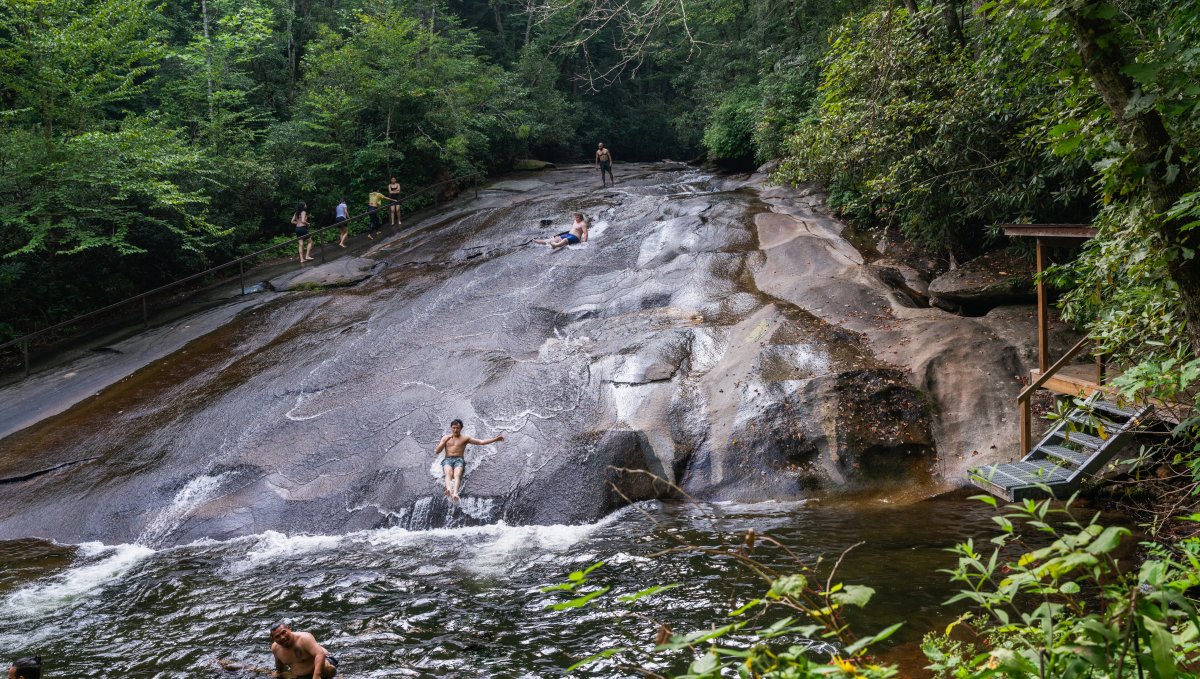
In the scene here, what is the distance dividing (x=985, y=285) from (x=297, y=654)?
11661mm

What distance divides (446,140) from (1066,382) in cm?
2246

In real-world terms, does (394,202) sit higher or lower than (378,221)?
higher

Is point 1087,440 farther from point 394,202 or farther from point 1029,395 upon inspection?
point 394,202

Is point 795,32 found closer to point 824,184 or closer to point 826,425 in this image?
point 824,184

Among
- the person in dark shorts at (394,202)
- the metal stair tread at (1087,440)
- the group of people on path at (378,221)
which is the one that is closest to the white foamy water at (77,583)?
the metal stair tread at (1087,440)

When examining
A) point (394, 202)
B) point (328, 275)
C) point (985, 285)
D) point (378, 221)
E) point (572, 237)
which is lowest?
point (985, 285)

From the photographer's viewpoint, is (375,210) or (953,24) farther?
(375,210)

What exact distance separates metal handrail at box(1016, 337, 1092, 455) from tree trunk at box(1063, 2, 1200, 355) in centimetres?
377

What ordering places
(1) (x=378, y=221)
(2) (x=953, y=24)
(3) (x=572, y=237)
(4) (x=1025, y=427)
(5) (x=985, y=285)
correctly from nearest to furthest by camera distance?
(4) (x=1025, y=427) < (5) (x=985, y=285) < (2) (x=953, y=24) < (3) (x=572, y=237) < (1) (x=378, y=221)

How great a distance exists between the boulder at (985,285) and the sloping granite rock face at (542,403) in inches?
26.2

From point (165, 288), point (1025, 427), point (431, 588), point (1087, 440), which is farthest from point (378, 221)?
point (1087, 440)

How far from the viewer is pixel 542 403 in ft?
40.0

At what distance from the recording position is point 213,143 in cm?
2234

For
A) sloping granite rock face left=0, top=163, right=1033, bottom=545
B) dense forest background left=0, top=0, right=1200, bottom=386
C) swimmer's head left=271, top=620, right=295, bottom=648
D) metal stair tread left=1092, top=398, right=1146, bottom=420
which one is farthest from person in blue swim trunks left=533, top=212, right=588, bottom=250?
swimmer's head left=271, top=620, right=295, bottom=648
